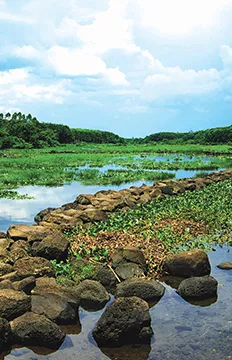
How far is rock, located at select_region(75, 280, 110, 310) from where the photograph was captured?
7848 mm

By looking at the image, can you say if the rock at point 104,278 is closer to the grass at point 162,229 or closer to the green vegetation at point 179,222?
the grass at point 162,229

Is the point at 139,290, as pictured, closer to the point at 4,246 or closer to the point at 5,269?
the point at 5,269

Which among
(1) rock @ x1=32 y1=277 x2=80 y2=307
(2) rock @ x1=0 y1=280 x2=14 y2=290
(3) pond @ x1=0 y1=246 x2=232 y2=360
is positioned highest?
(2) rock @ x1=0 y1=280 x2=14 y2=290

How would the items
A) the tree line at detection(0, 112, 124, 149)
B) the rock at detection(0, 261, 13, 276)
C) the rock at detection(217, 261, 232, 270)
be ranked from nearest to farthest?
the rock at detection(0, 261, 13, 276), the rock at detection(217, 261, 232, 270), the tree line at detection(0, 112, 124, 149)

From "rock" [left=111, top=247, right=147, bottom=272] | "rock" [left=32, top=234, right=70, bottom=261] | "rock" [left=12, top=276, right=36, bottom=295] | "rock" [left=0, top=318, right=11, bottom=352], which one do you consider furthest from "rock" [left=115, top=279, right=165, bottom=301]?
"rock" [left=0, top=318, right=11, bottom=352]

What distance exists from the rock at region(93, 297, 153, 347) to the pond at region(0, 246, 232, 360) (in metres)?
0.13

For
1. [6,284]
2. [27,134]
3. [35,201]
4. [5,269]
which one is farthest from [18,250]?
[27,134]

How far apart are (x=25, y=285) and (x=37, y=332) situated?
4.53 ft

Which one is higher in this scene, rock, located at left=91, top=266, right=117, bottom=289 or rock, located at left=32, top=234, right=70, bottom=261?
rock, located at left=32, top=234, right=70, bottom=261

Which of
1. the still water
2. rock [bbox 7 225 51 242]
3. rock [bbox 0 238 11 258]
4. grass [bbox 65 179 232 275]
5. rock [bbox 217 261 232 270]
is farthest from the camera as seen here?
the still water

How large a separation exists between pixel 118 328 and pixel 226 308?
223 centimetres

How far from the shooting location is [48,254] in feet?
31.4

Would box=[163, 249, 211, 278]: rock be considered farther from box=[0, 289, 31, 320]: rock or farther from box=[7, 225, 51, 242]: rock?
box=[0, 289, 31, 320]: rock

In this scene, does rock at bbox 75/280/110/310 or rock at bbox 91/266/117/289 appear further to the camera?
rock at bbox 91/266/117/289
